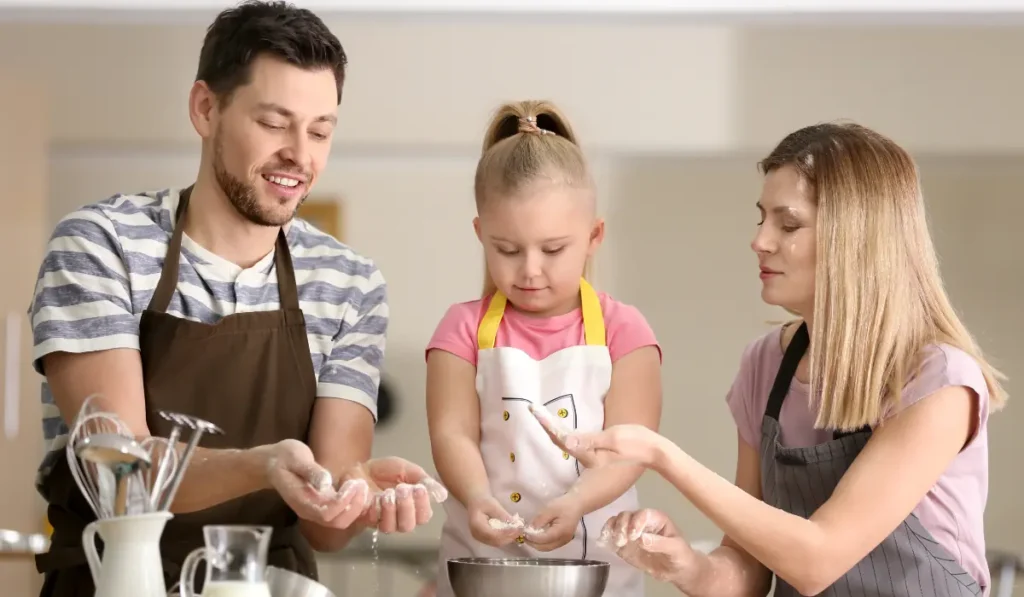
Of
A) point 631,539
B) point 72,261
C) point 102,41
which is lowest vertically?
point 631,539

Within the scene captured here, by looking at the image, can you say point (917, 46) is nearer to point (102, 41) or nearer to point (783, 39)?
point (783, 39)

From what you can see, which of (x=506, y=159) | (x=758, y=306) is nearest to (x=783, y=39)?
(x=758, y=306)

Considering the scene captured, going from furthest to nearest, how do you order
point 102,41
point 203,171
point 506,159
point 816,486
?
point 102,41, point 203,171, point 506,159, point 816,486

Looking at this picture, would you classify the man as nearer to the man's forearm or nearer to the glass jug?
the man's forearm

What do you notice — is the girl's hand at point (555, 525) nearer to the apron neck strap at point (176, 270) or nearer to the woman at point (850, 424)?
the woman at point (850, 424)

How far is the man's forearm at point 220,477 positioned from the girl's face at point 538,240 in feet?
1.50

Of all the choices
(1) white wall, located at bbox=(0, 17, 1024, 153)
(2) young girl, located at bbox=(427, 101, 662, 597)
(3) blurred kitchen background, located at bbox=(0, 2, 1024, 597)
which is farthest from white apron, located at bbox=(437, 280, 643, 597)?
(1) white wall, located at bbox=(0, 17, 1024, 153)

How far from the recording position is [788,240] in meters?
1.77

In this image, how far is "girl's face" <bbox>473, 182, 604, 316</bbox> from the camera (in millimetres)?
1828

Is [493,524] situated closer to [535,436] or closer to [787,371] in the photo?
[535,436]

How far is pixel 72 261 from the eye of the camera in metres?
1.89

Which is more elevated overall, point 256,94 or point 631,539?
point 256,94

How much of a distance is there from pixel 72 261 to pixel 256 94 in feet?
1.23

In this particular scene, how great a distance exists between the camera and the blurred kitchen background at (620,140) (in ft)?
9.50
